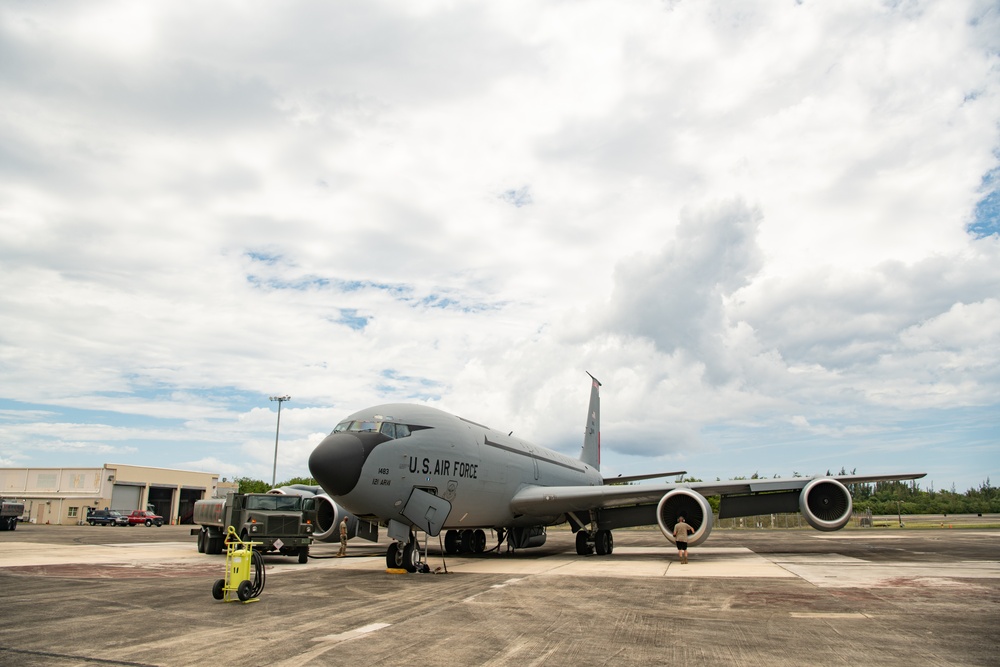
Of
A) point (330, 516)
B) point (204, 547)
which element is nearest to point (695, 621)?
point (330, 516)

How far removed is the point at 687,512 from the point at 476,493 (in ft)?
22.9

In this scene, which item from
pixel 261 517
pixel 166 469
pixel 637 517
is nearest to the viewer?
pixel 261 517

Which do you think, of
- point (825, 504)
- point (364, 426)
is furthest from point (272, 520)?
point (825, 504)

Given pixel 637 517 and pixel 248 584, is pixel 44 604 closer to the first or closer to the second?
pixel 248 584

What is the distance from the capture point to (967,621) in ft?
29.8

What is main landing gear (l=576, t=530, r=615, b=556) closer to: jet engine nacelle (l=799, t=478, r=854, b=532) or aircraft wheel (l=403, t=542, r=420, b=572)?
jet engine nacelle (l=799, t=478, r=854, b=532)

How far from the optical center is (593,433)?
3819cm

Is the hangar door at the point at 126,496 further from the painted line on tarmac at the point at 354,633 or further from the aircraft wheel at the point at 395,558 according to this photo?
the painted line on tarmac at the point at 354,633

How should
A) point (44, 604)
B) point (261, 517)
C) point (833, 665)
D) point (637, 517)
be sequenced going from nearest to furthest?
point (833, 665), point (44, 604), point (261, 517), point (637, 517)

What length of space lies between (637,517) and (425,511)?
9.66 metres

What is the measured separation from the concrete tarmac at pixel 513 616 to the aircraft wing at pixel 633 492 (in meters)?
3.86

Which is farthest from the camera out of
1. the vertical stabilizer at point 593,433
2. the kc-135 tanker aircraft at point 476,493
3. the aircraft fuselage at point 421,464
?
the vertical stabilizer at point 593,433

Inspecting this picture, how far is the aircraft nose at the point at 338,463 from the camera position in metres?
15.6

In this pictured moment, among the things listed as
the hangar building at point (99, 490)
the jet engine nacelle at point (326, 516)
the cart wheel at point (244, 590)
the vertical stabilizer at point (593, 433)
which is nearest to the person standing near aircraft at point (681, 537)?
the jet engine nacelle at point (326, 516)
